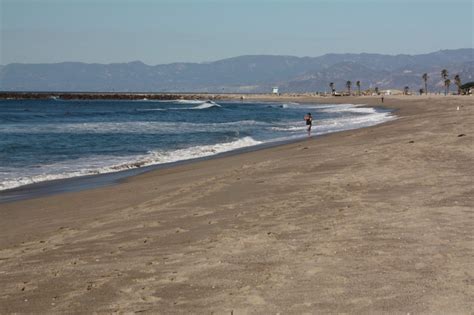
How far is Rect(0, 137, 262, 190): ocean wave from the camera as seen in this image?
1739 centimetres

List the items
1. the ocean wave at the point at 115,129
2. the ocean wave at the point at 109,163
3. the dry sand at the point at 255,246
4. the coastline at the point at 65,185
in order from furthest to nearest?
1. the ocean wave at the point at 115,129
2. the ocean wave at the point at 109,163
3. the coastline at the point at 65,185
4. the dry sand at the point at 255,246

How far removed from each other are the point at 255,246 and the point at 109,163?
595 inches

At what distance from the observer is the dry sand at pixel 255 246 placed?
578 centimetres

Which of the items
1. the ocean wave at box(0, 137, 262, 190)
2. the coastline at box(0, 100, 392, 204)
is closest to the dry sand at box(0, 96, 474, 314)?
the coastline at box(0, 100, 392, 204)

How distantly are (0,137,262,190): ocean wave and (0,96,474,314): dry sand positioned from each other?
3.86m

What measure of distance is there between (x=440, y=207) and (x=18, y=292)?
624 centimetres

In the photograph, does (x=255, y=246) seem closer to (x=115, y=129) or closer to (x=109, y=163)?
(x=109, y=163)

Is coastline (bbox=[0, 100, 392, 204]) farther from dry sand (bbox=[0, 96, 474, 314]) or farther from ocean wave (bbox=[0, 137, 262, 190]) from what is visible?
dry sand (bbox=[0, 96, 474, 314])

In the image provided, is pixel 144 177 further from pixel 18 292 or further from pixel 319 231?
pixel 18 292

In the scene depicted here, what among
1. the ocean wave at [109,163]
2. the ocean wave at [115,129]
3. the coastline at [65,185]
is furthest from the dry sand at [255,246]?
the ocean wave at [115,129]

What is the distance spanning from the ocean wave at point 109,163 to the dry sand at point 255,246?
12.7ft

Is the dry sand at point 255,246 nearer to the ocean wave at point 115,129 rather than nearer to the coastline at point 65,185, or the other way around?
the coastline at point 65,185

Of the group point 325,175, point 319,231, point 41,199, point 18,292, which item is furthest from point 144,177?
point 18,292

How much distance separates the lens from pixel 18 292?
635 centimetres
